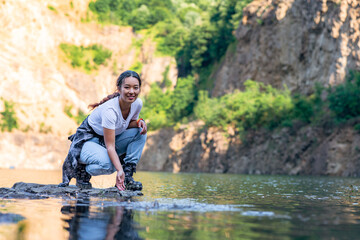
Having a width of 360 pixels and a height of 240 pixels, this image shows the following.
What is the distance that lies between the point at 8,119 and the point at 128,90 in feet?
133

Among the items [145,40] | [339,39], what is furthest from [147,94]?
[339,39]

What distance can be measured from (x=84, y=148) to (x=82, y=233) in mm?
3106

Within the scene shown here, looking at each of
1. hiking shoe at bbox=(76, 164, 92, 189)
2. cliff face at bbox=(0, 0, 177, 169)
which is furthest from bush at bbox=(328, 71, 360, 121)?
cliff face at bbox=(0, 0, 177, 169)

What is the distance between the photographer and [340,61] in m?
27.2

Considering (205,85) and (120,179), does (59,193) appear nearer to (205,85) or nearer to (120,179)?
(120,179)

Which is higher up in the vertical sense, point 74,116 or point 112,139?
point 74,116

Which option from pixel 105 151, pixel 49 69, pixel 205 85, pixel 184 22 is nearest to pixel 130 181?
pixel 105 151

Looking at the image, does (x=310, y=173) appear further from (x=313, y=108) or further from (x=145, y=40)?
(x=145, y=40)

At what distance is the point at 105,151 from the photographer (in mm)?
5492

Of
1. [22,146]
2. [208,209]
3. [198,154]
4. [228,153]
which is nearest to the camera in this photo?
[208,209]

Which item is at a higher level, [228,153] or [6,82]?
[6,82]

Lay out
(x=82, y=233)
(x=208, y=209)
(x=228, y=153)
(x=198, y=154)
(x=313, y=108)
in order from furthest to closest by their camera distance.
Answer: (x=198, y=154) < (x=228, y=153) < (x=313, y=108) < (x=208, y=209) < (x=82, y=233)

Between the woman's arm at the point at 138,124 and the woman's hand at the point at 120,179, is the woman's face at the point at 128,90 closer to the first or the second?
the woman's arm at the point at 138,124

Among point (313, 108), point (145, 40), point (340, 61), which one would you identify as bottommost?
point (313, 108)
